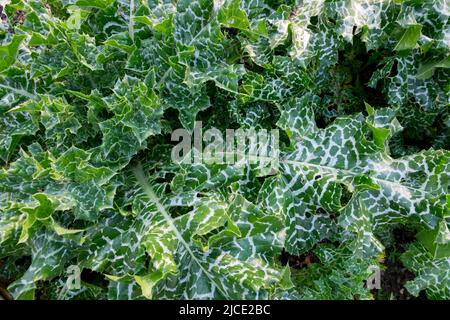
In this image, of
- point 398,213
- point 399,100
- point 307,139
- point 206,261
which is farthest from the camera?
point 399,100

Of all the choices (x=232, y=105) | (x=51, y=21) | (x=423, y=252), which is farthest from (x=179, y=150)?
(x=423, y=252)

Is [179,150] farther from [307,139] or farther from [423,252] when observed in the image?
[423,252]

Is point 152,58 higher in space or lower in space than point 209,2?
lower

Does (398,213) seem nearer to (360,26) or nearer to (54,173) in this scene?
(360,26)

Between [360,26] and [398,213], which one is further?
[360,26]

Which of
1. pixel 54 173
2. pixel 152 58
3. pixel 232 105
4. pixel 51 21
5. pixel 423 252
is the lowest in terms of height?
pixel 423 252

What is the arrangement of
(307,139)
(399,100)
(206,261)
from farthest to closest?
1. (399,100)
2. (307,139)
3. (206,261)
